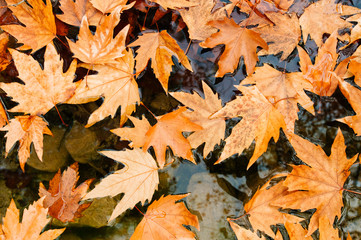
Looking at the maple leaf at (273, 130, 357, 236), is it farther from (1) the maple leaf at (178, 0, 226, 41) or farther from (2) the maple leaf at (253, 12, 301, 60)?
(1) the maple leaf at (178, 0, 226, 41)

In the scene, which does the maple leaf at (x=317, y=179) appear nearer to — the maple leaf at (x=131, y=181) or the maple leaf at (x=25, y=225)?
the maple leaf at (x=131, y=181)

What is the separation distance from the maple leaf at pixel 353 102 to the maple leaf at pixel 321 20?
254mm

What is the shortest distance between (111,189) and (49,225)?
604mm

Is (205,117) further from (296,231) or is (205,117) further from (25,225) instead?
(25,225)

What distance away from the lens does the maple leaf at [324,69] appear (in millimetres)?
1283

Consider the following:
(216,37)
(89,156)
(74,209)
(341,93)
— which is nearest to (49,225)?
(74,209)

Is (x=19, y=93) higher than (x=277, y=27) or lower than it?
lower

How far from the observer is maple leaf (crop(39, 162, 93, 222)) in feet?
4.47

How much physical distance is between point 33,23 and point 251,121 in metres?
1.08

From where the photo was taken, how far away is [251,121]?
1.17 meters

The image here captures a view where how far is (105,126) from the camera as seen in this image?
1422 mm

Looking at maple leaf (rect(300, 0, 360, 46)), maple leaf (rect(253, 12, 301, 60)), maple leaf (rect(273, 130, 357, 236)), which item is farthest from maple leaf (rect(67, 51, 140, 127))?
maple leaf (rect(300, 0, 360, 46))

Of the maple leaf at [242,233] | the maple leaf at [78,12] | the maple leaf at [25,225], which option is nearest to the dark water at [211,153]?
the maple leaf at [242,233]

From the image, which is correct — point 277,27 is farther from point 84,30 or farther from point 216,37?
point 84,30
